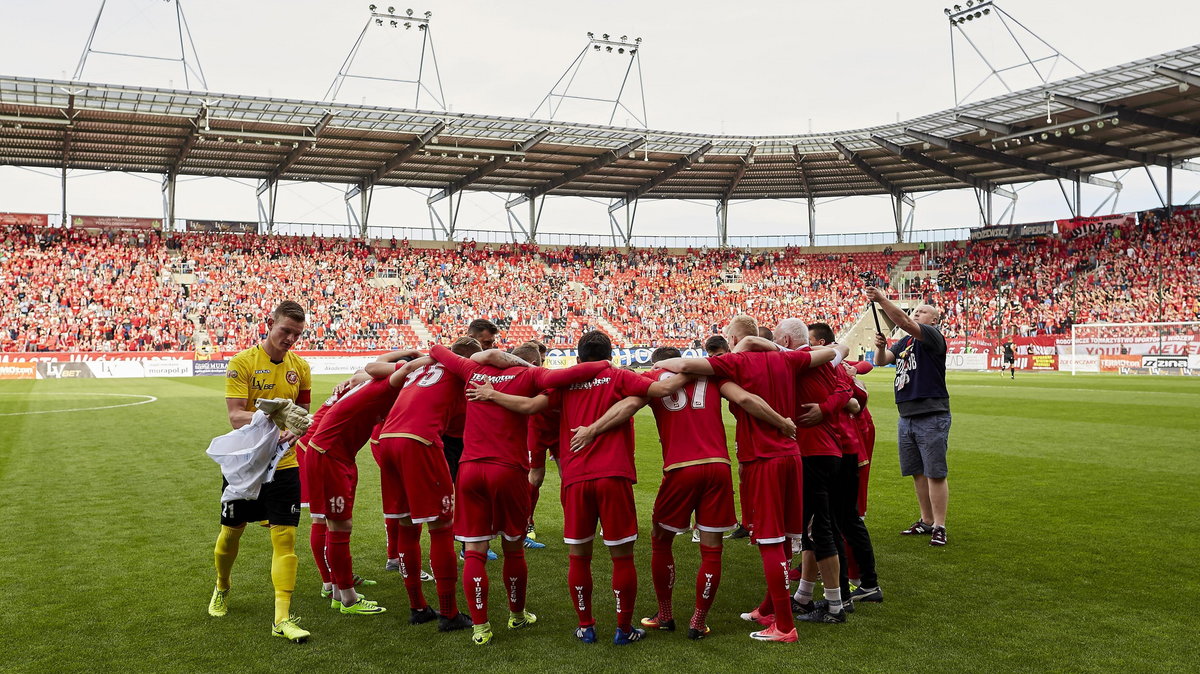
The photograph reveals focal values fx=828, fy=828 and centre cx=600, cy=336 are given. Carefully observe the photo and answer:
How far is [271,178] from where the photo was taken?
169 feet

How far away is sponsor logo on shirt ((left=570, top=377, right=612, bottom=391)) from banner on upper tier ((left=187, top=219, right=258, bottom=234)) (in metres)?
52.6

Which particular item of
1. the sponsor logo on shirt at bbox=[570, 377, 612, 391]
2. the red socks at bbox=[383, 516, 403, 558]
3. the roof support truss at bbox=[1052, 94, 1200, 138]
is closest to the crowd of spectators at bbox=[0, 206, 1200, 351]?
the roof support truss at bbox=[1052, 94, 1200, 138]

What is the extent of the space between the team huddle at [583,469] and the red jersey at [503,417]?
0.04 ft

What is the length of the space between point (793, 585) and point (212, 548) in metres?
5.79

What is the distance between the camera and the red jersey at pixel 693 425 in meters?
5.70

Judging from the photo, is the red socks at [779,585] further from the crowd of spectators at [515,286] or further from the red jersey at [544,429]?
the crowd of spectators at [515,286]

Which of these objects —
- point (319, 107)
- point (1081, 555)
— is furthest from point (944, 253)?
point (1081, 555)

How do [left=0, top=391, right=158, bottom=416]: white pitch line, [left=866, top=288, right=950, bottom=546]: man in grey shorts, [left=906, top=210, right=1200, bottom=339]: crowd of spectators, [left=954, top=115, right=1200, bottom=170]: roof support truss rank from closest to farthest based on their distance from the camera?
[left=866, top=288, right=950, bottom=546]: man in grey shorts
[left=0, top=391, right=158, bottom=416]: white pitch line
[left=954, top=115, right=1200, bottom=170]: roof support truss
[left=906, top=210, right=1200, bottom=339]: crowd of spectators

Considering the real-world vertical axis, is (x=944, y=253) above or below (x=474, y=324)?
above

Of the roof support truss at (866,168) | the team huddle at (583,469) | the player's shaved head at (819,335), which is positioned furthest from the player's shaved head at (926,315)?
the roof support truss at (866,168)

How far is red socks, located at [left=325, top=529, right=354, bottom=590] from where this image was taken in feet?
20.8

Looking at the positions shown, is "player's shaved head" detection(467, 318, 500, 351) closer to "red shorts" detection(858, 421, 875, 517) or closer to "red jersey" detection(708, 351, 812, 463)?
"red jersey" detection(708, 351, 812, 463)

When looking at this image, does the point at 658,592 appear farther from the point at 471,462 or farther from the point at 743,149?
the point at 743,149

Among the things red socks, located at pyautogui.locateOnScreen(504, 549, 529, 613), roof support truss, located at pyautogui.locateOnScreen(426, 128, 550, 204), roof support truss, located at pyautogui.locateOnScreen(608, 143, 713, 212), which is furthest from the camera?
roof support truss, located at pyautogui.locateOnScreen(608, 143, 713, 212)
